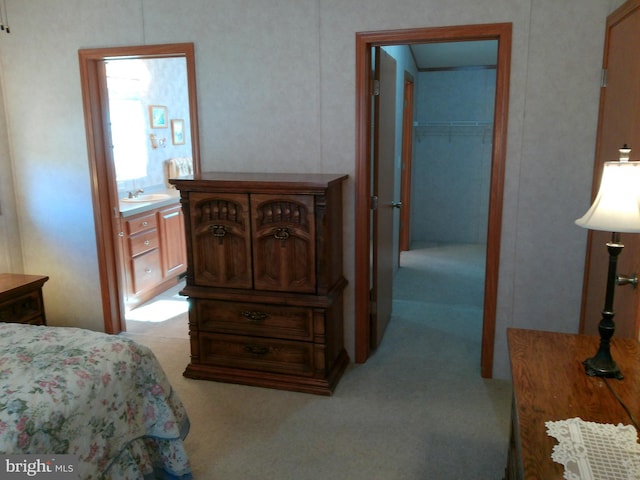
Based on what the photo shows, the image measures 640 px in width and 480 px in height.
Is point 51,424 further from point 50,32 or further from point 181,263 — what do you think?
point 181,263

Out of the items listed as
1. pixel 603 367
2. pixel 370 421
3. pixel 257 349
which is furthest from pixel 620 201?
pixel 257 349

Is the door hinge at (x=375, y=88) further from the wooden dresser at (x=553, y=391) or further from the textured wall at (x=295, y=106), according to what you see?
the wooden dresser at (x=553, y=391)

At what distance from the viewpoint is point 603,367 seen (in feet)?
5.85

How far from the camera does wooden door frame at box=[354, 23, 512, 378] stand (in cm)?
294

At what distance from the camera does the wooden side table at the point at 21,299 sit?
11.0 feet

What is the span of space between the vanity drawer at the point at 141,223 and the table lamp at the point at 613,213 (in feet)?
11.9

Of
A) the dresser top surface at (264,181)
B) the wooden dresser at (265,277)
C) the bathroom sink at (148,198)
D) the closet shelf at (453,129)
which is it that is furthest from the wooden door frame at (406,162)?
the wooden dresser at (265,277)

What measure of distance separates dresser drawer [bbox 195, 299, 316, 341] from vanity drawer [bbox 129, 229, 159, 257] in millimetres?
1526

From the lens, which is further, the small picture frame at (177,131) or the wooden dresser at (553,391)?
the small picture frame at (177,131)

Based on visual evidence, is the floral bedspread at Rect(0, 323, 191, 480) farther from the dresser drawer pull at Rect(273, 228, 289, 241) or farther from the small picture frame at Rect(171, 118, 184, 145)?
the small picture frame at Rect(171, 118, 184, 145)

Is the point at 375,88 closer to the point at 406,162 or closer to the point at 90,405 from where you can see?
the point at 90,405

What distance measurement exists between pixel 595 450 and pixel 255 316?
208cm

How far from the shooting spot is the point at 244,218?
120 inches

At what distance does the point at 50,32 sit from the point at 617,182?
369cm
